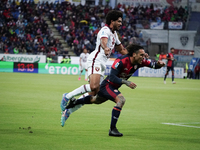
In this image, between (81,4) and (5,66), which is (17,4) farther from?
(5,66)

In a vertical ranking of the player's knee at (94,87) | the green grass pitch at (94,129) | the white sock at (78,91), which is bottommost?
the green grass pitch at (94,129)

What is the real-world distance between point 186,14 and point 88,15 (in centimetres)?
1268

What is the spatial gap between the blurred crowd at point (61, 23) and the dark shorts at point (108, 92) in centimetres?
3099

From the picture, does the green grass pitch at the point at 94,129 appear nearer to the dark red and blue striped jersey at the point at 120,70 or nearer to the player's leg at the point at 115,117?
the player's leg at the point at 115,117

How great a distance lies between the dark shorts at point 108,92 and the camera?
701cm

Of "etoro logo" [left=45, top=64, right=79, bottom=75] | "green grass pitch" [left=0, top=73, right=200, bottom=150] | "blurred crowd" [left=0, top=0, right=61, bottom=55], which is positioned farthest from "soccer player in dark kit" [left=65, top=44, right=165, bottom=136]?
"blurred crowd" [left=0, top=0, right=61, bottom=55]

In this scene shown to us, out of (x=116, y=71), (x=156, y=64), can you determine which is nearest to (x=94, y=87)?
(x=116, y=71)

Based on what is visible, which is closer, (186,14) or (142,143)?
(142,143)

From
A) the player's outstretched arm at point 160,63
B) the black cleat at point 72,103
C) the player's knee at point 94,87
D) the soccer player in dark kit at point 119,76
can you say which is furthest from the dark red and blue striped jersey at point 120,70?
the black cleat at point 72,103

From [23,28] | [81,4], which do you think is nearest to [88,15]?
[81,4]

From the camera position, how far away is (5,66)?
121 ft

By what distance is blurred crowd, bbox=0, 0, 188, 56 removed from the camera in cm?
4028

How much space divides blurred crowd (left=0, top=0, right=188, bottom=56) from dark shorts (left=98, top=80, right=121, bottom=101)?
3099 centimetres

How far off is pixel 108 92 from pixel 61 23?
128 feet
